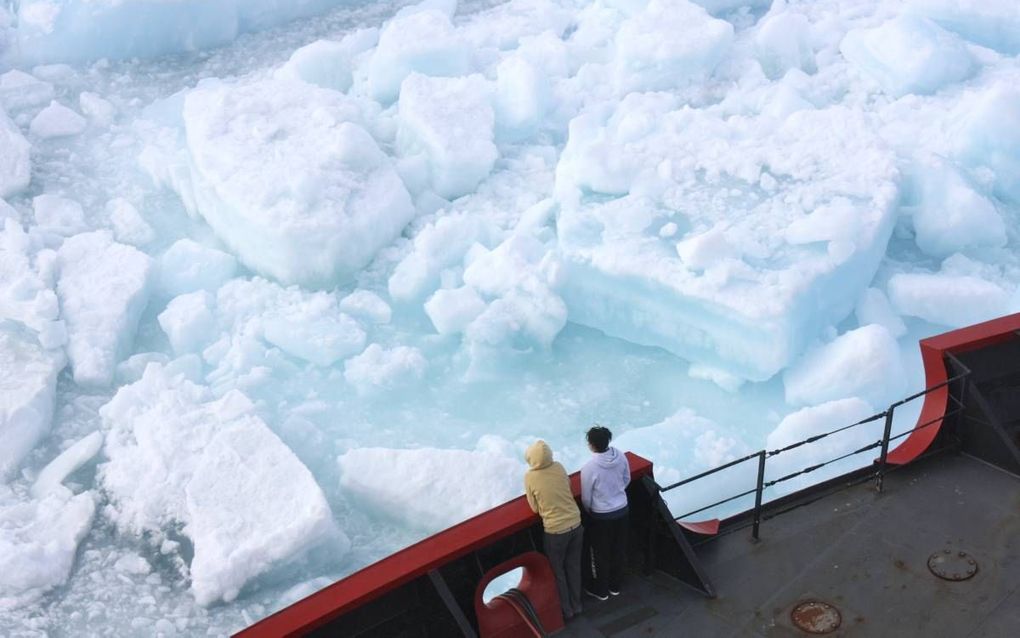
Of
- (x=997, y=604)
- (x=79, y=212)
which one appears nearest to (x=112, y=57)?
(x=79, y=212)

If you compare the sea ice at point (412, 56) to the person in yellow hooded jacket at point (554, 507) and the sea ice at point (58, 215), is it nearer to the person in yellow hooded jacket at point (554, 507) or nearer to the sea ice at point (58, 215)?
the sea ice at point (58, 215)

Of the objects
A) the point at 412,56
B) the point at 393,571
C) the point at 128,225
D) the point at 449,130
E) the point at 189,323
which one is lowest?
the point at 189,323

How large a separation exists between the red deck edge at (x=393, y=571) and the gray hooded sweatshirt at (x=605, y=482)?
0.09m

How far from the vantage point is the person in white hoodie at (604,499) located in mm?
3414

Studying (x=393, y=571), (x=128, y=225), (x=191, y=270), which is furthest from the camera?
(x=128, y=225)

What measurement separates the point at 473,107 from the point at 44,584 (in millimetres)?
4971

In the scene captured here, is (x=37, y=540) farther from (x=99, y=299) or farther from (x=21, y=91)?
(x=21, y=91)

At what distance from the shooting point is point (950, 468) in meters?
4.17

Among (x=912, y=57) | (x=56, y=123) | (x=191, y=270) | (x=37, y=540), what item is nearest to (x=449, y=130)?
(x=191, y=270)

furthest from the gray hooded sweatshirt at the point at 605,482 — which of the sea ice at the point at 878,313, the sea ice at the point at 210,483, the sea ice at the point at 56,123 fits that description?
the sea ice at the point at 56,123

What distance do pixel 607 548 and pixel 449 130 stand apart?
5320 millimetres

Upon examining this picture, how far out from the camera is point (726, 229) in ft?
22.4

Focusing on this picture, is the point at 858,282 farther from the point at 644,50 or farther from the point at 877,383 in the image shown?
the point at 644,50

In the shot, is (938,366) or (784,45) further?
(784,45)
